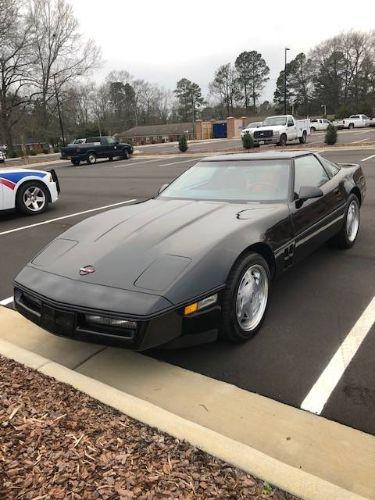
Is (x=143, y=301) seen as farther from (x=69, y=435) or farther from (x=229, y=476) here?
(x=229, y=476)

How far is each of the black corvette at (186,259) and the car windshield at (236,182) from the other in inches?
0.4

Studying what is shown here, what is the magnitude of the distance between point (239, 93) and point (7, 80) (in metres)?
59.3

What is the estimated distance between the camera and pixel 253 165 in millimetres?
4398

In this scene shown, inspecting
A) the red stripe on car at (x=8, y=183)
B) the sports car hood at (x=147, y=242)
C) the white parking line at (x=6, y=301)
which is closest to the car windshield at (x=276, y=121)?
the red stripe on car at (x=8, y=183)

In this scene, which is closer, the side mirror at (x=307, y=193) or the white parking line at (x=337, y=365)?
the white parking line at (x=337, y=365)

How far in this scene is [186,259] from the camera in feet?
9.42

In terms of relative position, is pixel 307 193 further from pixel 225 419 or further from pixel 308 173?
pixel 225 419

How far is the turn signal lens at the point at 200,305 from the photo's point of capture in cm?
267

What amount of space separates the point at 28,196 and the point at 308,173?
6.10 meters

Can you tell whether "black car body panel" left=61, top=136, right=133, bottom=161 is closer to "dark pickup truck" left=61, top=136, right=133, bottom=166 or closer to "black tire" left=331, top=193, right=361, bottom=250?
"dark pickup truck" left=61, top=136, right=133, bottom=166

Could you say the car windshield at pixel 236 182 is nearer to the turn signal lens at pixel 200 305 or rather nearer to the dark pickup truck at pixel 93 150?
the turn signal lens at pixel 200 305

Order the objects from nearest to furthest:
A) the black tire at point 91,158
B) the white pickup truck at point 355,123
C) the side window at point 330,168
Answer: the side window at point 330,168, the black tire at point 91,158, the white pickup truck at point 355,123

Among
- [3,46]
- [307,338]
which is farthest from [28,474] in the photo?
[3,46]

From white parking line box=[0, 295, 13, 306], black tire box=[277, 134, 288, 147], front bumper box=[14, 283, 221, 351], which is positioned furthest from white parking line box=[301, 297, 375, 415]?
black tire box=[277, 134, 288, 147]
